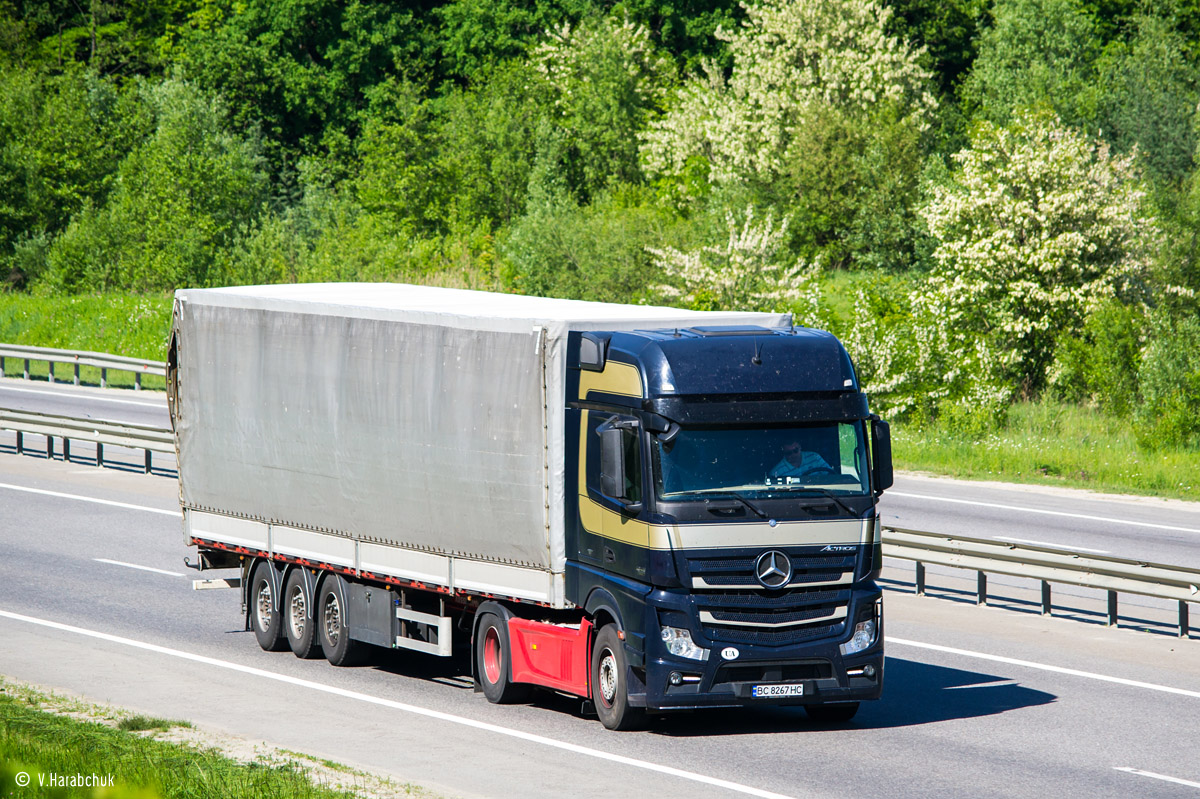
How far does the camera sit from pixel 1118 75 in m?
60.1

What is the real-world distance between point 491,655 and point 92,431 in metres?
17.2

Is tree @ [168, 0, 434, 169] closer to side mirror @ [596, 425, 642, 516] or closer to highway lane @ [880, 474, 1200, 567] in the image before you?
highway lane @ [880, 474, 1200, 567]

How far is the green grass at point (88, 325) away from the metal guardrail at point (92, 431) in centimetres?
1494

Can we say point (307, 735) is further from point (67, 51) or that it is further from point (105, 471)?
point (67, 51)

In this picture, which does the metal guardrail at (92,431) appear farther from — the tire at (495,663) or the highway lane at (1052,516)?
the tire at (495,663)

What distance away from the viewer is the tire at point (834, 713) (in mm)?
12383

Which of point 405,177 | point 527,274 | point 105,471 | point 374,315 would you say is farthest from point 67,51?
point 374,315

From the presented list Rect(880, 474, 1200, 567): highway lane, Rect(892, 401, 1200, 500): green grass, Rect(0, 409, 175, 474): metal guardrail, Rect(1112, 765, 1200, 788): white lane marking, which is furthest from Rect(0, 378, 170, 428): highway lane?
Rect(1112, 765, 1200, 788): white lane marking

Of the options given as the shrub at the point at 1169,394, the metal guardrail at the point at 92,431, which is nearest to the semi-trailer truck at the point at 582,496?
the metal guardrail at the point at 92,431

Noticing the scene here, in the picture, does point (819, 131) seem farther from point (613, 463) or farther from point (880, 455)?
point (613, 463)

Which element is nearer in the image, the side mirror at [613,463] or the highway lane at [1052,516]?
the side mirror at [613,463]

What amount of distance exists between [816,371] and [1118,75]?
174 feet

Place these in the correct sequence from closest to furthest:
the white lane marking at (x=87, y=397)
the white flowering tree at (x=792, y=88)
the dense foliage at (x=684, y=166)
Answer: the dense foliage at (x=684, y=166) → the white lane marking at (x=87, y=397) → the white flowering tree at (x=792, y=88)

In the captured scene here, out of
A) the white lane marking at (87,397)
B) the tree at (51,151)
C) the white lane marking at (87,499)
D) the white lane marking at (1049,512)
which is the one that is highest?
the tree at (51,151)
